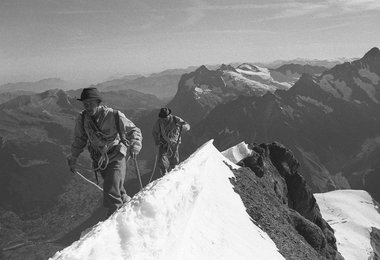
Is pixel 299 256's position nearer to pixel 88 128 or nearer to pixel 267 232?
pixel 267 232

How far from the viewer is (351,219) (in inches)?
3346

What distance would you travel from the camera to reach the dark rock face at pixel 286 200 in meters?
18.3

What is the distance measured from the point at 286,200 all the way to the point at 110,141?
28363 mm

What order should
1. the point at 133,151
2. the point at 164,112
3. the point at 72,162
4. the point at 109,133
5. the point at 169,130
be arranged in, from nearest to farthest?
the point at 133,151, the point at 109,133, the point at 72,162, the point at 164,112, the point at 169,130

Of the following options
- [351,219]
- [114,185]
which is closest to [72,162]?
[114,185]

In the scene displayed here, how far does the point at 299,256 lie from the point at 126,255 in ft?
39.7

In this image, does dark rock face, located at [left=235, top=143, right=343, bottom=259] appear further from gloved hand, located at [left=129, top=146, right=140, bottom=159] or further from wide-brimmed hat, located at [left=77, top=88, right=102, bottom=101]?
wide-brimmed hat, located at [left=77, top=88, right=102, bottom=101]

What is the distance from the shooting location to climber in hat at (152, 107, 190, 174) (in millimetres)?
21094

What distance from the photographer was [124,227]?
8.07 meters

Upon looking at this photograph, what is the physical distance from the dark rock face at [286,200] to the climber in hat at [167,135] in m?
Result: 4.38

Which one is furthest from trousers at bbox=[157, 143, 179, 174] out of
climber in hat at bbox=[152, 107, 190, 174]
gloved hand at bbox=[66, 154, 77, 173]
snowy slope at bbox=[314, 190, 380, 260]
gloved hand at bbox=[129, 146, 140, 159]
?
snowy slope at bbox=[314, 190, 380, 260]

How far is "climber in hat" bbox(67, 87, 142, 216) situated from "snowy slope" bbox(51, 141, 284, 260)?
107 cm

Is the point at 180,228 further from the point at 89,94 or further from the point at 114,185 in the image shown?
the point at 89,94

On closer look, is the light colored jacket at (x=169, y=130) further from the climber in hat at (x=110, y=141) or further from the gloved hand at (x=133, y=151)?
the gloved hand at (x=133, y=151)
